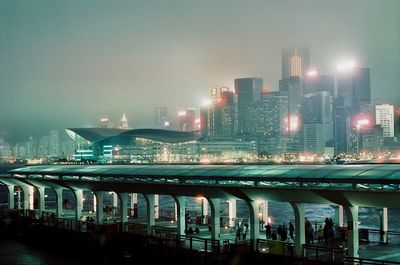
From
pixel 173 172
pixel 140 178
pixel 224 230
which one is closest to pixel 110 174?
pixel 140 178

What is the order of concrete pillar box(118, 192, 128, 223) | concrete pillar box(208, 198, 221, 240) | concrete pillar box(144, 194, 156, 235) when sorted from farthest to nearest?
concrete pillar box(118, 192, 128, 223) → concrete pillar box(144, 194, 156, 235) → concrete pillar box(208, 198, 221, 240)

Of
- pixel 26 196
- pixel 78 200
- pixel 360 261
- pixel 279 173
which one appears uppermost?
pixel 279 173

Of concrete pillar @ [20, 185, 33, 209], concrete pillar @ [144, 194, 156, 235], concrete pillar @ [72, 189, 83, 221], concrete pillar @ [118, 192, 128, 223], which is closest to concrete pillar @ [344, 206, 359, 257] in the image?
concrete pillar @ [144, 194, 156, 235]

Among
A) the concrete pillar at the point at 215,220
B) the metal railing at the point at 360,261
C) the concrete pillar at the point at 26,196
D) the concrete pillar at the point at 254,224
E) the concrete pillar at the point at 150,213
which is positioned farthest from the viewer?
the concrete pillar at the point at 26,196

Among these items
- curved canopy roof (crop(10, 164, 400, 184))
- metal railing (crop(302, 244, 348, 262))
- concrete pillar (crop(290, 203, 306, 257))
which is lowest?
metal railing (crop(302, 244, 348, 262))

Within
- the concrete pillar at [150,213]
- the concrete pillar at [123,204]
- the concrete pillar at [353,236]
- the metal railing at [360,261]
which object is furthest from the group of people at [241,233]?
the concrete pillar at [123,204]

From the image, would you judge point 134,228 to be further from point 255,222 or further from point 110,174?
point 255,222

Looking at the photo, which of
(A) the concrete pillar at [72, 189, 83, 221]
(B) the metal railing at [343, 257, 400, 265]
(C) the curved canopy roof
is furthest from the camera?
(A) the concrete pillar at [72, 189, 83, 221]

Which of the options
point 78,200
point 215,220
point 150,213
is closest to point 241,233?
point 215,220

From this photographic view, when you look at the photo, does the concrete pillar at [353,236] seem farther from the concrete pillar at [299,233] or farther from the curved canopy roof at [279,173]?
the concrete pillar at [299,233]

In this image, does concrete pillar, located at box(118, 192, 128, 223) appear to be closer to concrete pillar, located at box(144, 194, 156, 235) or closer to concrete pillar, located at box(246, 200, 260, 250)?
concrete pillar, located at box(144, 194, 156, 235)

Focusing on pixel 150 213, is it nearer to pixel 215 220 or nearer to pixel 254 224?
pixel 215 220

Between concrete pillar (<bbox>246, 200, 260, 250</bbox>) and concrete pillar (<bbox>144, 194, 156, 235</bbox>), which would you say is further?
concrete pillar (<bbox>144, 194, 156, 235</bbox>)

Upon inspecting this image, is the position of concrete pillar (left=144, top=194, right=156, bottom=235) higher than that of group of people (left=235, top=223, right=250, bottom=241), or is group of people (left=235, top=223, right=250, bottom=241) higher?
concrete pillar (left=144, top=194, right=156, bottom=235)
